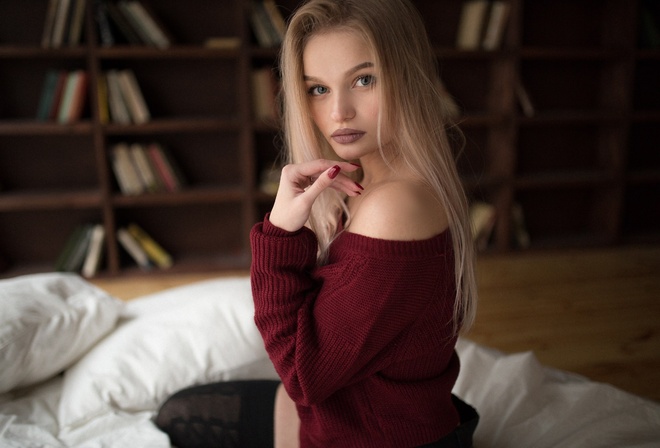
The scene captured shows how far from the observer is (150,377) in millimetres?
1269

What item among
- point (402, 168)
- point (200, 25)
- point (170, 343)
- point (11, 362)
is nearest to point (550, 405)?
point (402, 168)

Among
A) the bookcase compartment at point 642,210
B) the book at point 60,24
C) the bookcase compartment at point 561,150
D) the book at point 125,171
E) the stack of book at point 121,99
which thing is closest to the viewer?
the book at point 60,24

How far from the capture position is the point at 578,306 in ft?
8.48

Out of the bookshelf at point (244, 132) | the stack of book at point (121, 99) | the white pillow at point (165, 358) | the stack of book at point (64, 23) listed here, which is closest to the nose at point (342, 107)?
the white pillow at point (165, 358)

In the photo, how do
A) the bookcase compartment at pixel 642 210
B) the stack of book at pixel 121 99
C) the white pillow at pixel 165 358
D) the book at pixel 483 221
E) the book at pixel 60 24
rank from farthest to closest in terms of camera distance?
the bookcase compartment at pixel 642 210 < the book at pixel 483 221 < the stack of book at pixel 121 99 < the book at pixel 60 24 < the white pillow at pixel 165 358

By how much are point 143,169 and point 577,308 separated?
2196mm

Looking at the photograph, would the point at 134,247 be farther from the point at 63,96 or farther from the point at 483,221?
the point at 483,221

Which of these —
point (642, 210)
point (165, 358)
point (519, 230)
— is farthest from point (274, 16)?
point (642, 210)

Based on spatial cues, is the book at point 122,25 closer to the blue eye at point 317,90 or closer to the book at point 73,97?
the book at point 73,97

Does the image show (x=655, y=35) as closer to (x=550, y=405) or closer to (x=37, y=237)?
(x=550, y=405)

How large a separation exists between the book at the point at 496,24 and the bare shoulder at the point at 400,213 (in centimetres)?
257

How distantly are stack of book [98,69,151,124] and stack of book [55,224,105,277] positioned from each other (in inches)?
22.9

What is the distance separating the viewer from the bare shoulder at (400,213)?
0.84 m

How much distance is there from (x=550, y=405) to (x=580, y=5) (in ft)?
9.33
